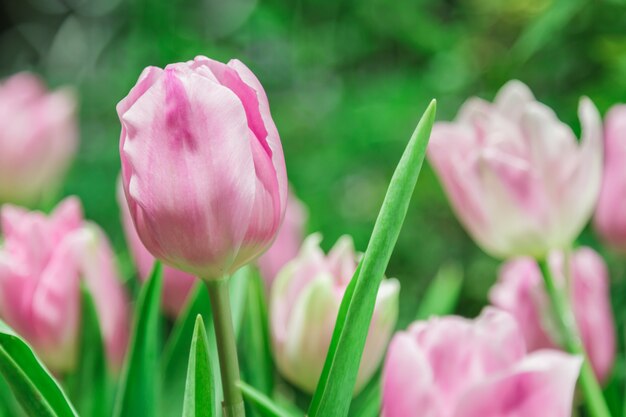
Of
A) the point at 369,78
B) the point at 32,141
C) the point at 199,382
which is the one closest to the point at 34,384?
the point at 199,382

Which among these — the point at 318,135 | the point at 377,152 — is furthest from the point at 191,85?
the point at 318,135

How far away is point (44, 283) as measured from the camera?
1.31 ft

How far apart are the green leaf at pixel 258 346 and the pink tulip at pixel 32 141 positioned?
562mm

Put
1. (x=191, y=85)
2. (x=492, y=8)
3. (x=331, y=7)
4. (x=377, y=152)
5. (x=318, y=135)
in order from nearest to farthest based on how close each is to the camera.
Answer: (x=191, y=85)
(x=492, y=8)
(x=377, y=152)
(x=318, y=135)
(x=331, y=7)

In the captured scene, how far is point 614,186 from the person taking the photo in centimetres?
51

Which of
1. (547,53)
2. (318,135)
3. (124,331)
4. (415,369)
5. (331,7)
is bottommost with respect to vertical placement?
(318,135)

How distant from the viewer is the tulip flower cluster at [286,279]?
0.26 m

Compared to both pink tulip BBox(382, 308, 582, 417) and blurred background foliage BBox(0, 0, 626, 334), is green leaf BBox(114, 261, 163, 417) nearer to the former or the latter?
pink tulip BBox(382, 308, 582, 417)

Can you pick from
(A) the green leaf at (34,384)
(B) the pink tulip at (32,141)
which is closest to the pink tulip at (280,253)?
(A) the green leaf at (34,384)

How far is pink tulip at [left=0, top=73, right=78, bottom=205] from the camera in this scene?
0.92m

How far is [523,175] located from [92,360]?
197 millimetres

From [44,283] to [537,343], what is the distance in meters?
0.21

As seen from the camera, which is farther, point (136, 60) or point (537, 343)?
point (136, 60)

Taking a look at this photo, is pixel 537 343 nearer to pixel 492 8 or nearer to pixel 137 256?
pixel 137 256
